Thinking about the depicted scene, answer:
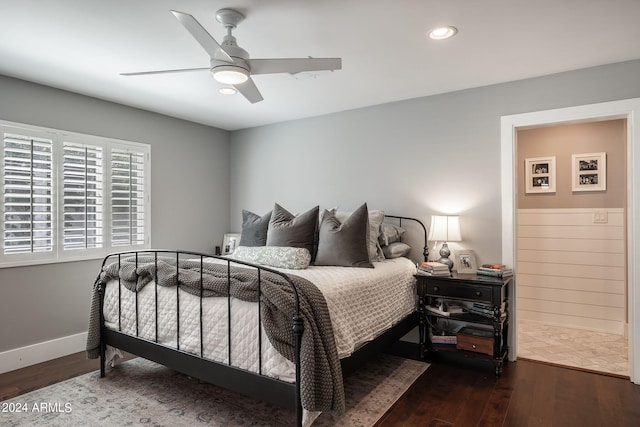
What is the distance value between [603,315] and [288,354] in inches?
150

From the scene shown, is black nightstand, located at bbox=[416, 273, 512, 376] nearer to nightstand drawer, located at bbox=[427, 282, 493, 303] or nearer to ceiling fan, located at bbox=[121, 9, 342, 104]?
nightstand drawer, located at bbox=[427, 282, 493, 303]

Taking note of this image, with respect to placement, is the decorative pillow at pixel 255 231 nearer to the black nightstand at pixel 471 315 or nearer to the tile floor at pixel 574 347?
the black nightstand at pixel 471 315

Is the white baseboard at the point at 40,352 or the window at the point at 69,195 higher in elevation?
the window at the point at 69,195

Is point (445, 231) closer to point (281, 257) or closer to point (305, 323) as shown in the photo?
point (281, 257)

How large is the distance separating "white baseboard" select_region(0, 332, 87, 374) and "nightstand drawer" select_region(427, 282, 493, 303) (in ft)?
10.8

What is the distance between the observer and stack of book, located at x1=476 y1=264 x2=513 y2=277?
3064 millimetres

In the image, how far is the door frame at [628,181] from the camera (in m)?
2.84

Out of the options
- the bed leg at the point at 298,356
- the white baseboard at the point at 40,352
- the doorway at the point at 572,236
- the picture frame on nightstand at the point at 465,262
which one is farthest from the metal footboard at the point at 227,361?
the doorway at the point at 572,236

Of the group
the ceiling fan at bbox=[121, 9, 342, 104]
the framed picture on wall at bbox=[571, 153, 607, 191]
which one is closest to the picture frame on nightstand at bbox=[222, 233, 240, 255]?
the ceiling fan at bbox=[121, 9, 342, 104]

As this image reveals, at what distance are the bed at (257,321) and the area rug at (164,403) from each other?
271 millimetres

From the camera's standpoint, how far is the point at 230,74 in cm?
215

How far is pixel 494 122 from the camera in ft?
11.2

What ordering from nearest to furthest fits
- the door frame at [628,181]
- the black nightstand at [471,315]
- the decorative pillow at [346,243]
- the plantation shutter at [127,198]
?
the door frame at [628,181]
the black nightstand at [471,315]
the decorative pillow at [346,243]
the plantation shutter at [127,198]

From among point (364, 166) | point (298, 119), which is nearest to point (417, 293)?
point (364, 166)
